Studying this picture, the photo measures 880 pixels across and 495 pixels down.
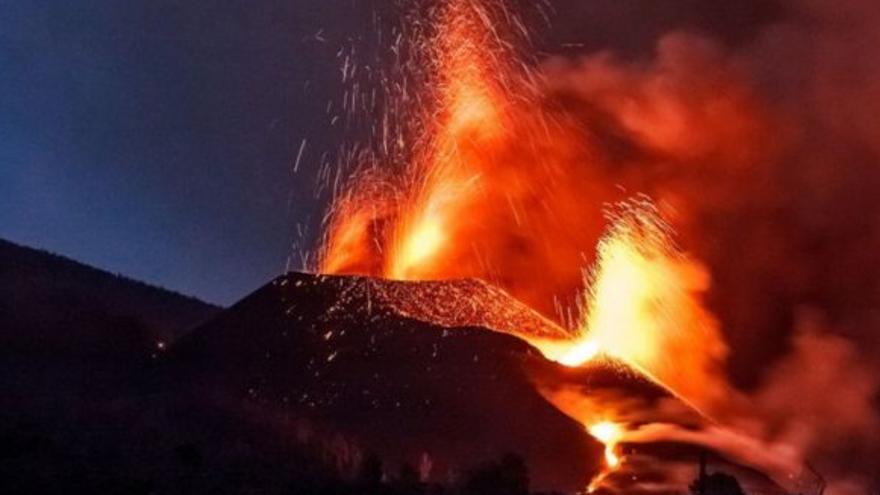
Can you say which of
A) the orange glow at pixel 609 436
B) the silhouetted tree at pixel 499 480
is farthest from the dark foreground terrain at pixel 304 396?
the orange glow at pixel 609 436

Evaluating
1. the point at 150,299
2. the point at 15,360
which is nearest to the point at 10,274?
the point at 150,299

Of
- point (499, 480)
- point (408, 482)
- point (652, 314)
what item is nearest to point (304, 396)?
point (408, 482)

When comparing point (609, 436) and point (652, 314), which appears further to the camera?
point (652, 314)

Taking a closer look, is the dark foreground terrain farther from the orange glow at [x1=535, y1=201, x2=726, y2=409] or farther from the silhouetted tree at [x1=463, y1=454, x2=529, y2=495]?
the orange glow at [x1=535, y1=201, x2=726, y2=409]

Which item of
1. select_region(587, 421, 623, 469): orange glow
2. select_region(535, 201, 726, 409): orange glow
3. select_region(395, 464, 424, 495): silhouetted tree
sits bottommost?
select_region(395, 464, 424, 495): silhouetted tree

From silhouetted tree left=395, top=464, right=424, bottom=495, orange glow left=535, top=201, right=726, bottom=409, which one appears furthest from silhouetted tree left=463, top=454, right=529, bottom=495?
orange glow left=535, top=201, right=726, bottom=409

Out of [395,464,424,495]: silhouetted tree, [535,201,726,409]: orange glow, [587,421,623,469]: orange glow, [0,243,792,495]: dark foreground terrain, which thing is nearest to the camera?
[395,464,424,495]: silhouetted tree

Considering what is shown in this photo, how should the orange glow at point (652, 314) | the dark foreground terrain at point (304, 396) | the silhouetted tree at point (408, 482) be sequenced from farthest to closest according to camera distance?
the orange glow at point (652, 314)
the dark foreground terrain at point (304, 396)
the silhouetted tree at point (408, 482)

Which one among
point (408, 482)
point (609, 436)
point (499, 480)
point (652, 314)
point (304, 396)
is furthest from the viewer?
point (652, 314)

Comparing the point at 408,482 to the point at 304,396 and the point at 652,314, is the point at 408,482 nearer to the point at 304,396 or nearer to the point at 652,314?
the point at 304,396

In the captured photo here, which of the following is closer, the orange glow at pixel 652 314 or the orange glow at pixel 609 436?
the orange glow at pixel 609 436

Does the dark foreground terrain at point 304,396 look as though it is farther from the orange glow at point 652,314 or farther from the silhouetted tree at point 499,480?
the orange glow at point 652,314

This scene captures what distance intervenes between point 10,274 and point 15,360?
11.8 metres

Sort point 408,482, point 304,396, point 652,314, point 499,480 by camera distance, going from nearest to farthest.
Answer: point 408,482
point 499,480
point 304,396
point 652,314
